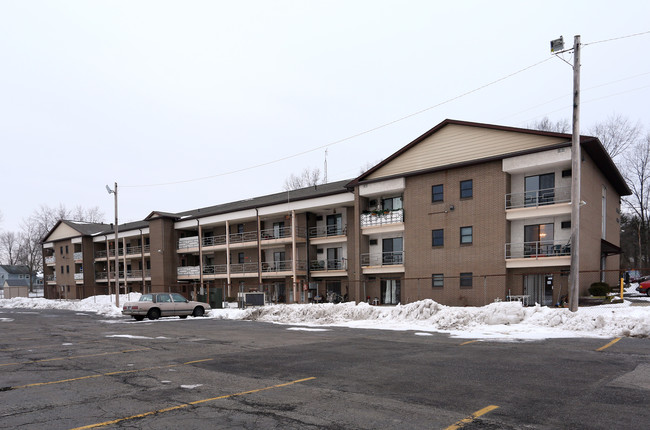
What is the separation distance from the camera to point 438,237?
28.4 meters

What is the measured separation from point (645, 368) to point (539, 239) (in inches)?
692

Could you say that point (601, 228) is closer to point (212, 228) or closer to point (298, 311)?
point (298, 311)

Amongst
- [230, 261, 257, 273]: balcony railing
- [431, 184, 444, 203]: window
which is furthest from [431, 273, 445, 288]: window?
[230, 261, 257, 273]: balcony railing

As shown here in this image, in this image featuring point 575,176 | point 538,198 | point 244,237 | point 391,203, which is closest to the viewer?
point 575,176

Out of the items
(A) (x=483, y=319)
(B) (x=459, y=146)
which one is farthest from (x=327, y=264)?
(A) (x=483, y=319)

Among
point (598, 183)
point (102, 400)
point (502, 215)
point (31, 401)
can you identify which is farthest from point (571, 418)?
point (598, 183)

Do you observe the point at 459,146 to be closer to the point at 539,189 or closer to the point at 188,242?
the point at 539,189

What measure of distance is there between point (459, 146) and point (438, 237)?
600cm

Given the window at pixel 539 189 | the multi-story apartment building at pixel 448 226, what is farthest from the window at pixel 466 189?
the window at pixel 539 189

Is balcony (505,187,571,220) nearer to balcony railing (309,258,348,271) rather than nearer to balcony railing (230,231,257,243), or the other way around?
balcony railing (309,258,348,271)

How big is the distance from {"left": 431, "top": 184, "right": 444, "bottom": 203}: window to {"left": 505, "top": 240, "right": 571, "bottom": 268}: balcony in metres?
5.17

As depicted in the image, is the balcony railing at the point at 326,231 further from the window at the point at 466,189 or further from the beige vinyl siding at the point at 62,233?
the beige vinyl siding at the point at 62,233

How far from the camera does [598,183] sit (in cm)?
2766

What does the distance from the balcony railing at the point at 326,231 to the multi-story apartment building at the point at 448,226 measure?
127 millimetres
